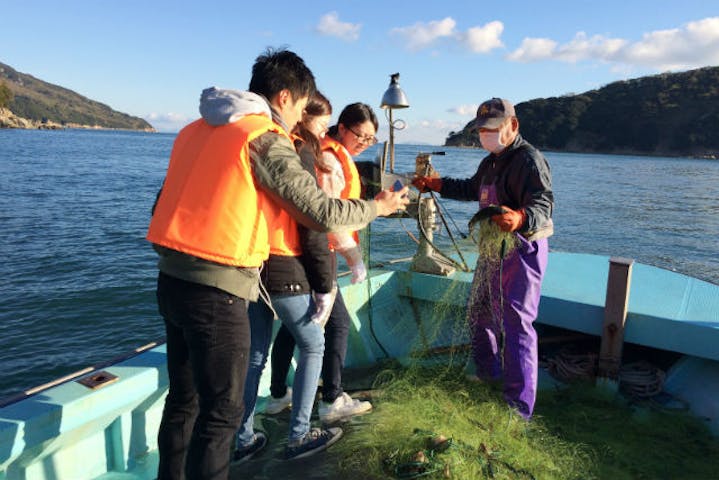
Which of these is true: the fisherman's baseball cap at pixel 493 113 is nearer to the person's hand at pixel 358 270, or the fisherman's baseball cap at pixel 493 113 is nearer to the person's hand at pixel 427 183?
the person's hand at pixel 427 183

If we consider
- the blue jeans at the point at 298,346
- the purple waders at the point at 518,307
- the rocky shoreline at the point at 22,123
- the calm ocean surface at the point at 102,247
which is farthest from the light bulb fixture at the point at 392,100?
the rocky shoreline at the point at 22,123

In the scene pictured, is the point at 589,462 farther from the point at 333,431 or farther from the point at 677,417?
the point at 333,431

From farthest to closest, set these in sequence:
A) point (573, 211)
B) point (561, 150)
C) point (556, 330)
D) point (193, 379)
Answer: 1. point (561, 150)
2. point (573, 211)
3. point (556, 330)
4. point (193, 379)

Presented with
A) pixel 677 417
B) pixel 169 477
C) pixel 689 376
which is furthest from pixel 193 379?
pixel 689 376

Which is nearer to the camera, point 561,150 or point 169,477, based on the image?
point 169,477

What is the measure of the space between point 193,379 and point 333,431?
110 centimetres

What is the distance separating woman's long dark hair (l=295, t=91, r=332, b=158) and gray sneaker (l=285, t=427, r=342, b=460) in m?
1.42

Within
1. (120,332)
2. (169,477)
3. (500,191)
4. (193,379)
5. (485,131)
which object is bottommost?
(120,332)

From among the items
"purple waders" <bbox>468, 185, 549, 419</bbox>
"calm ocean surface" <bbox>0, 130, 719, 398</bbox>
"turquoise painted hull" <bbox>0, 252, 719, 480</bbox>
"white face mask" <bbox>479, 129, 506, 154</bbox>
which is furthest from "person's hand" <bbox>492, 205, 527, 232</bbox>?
"calm ocean surface" <bbox>0, 130, 719, 398</bbox>

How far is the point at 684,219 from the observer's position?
20234 millimetres

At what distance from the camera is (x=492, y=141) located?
2.91m

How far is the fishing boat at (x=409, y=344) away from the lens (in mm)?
2234

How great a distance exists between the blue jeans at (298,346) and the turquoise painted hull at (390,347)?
0.50m

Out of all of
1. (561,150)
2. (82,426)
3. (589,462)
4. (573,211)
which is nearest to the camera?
(82,426)
